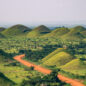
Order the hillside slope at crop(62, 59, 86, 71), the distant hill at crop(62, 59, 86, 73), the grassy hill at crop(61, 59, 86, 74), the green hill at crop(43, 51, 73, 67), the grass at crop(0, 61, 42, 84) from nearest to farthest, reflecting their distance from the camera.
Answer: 1. the grass at crop(0, 61, 42, 84)
2. the grassy hill at crop(61, 59, 86, 74)
3. the distant hill at crop(62, 59, 86, 73)
4. the hillside slope at crop(62, 59, 86, 71)
5. the green hill at crop(43, 51, 73, 67)

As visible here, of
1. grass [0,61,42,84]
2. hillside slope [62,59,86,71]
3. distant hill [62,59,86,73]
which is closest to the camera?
grass [0,61,42,84]

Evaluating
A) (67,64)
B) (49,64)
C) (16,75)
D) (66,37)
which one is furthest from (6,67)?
(66,37)

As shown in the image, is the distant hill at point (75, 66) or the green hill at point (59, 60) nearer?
the distant hill at point (75, 66)

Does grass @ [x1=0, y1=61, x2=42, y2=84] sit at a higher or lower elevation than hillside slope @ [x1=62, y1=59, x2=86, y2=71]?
lower

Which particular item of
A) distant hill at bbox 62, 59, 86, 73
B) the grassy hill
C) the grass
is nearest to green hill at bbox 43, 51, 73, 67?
the grassy hill

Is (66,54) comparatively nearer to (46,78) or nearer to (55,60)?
(55,60)

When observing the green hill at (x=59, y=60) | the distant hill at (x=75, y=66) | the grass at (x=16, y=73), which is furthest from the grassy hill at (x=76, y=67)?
the grass at (x=16, y=73)

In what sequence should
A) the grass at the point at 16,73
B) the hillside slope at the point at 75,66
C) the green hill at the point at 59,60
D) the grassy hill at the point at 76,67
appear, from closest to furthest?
the grass at the point at 16,73 → the grassy hill at the point at 76,67 → the hillside slope at the point at 75,66 → the green hill at the point at 59,60

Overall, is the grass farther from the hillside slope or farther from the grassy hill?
the hillside slope

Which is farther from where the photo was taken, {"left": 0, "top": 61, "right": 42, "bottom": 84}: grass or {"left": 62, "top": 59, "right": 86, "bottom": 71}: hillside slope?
{"left": 62, "top": 59, "right": 86, "bottom": 71}: hillside slope

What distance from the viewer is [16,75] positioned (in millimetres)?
72250

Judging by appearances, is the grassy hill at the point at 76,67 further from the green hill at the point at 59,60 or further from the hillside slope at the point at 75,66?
the green hill at the point at 59,60

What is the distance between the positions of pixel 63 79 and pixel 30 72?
1390 cm

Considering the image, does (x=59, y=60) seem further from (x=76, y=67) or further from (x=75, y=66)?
(x=76, y=67)
